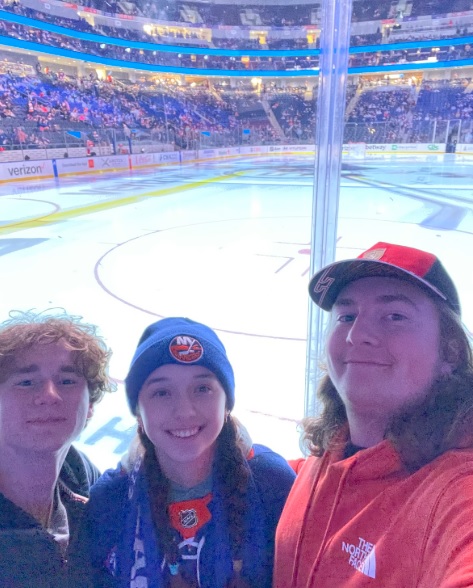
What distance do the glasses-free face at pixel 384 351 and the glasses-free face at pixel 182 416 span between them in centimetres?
30

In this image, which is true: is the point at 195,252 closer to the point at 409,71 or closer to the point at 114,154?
the point at 114,154

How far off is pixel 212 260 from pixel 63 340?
13.7 feet

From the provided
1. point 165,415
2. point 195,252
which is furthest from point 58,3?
point 165,415

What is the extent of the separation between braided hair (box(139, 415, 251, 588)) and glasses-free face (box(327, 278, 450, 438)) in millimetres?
303

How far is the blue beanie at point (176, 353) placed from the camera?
43.2 inches

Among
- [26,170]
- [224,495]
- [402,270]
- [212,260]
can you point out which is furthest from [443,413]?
[26,170]

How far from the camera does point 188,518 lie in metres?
1.04

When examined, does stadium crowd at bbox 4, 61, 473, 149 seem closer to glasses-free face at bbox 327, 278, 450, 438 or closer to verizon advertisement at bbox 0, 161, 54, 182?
verizon advertisement at bbox 0, 161, 54, 182

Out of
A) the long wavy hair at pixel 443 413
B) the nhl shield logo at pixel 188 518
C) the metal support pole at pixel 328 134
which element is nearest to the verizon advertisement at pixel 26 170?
the metal support pole at pixel 328 134

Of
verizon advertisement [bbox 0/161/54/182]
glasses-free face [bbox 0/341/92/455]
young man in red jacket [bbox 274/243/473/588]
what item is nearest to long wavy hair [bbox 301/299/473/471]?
young man in red jacket [bbox 274/243/473/588]

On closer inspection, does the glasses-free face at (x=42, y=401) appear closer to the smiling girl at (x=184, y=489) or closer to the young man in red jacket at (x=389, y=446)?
the smiling girl at (x=184, y=489)

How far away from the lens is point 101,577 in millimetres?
998

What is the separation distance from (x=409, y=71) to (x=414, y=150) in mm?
4352

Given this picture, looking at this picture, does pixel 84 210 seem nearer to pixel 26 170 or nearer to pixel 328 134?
pixel 26 170
